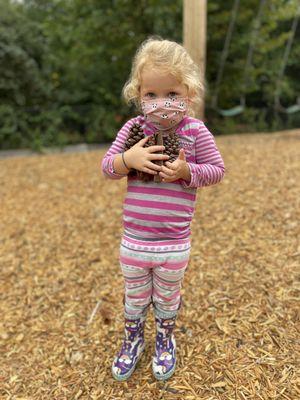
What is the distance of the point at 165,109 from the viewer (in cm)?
158

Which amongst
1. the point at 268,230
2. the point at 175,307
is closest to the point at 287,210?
the point at 268,230

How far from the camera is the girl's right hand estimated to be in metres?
1.55

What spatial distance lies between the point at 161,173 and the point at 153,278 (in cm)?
58

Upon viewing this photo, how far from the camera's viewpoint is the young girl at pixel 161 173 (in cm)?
157

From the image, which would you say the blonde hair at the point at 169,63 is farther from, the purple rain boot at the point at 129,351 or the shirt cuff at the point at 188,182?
the purple rain boot at the point at 129,351

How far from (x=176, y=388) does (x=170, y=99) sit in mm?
1391

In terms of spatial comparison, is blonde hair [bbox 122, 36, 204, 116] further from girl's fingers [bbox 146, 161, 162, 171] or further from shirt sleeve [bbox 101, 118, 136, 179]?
girl's fingers [bbox 146, 161, 162, 171]

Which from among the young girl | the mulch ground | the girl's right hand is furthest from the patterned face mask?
the mulch ground

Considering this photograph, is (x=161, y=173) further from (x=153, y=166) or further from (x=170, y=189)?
(x=170, y=189)

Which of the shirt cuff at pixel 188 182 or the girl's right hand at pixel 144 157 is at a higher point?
the girl's right hand at pixel 144 157

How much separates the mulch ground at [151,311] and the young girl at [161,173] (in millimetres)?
338

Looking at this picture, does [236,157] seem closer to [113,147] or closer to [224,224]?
[224,224]

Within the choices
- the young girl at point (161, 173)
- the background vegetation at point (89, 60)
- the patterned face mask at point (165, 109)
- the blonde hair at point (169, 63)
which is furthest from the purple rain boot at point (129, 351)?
the background vegetation at point (89, 60)

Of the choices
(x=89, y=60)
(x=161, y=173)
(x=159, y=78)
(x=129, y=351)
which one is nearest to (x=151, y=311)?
(x=129, y=351)
